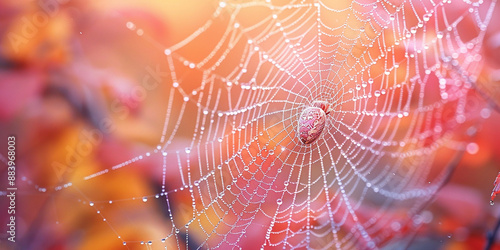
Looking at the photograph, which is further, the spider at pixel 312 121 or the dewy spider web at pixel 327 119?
the spider at pixel 312 121

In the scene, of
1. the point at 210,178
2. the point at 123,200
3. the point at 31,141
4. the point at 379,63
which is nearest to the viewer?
the point at 31,141

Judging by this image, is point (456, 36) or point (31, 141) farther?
point (456, 36)

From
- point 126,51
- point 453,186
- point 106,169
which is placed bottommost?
point 453,186

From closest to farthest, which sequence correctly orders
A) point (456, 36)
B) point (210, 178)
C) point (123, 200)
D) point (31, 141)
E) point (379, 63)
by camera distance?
point (31, 141) < point (123, 200) < point (210, 178) < point (379, 63) < point (456, 36)

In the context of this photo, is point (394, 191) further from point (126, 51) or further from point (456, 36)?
point (126, 51)

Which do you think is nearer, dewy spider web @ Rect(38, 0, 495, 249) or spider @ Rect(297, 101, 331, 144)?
dewy spider web @ Rect(38, 0, 495, 249)

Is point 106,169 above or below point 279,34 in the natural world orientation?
below

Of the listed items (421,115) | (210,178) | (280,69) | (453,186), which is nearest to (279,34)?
(280,69)
